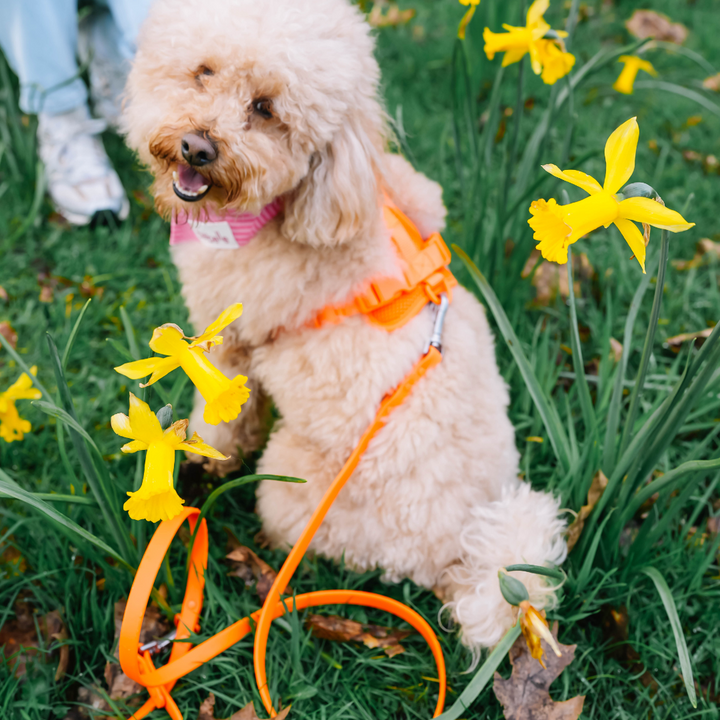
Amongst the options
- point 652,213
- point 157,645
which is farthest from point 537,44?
point 157,645

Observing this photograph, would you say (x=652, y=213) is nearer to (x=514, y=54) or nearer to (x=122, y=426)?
(x=122, y=426)

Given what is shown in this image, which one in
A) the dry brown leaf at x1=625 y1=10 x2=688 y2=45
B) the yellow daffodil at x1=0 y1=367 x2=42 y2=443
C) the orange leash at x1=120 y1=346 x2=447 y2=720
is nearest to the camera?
the orange leash at x1=120 y1=346 x2=447 y2=720

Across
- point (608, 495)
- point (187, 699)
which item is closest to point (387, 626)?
point (187, 699)

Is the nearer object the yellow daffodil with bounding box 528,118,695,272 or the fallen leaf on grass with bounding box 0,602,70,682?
the yellow daffodil with bounding box 528,118,695,272

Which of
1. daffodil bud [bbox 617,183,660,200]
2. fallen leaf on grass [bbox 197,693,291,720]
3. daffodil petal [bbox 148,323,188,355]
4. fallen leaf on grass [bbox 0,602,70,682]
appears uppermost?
daffodil bud [bbox 617,183,660,200]

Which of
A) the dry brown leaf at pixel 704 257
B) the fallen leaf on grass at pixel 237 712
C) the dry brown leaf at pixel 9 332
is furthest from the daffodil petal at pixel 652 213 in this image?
the dry brown leaf at pixel 9 332

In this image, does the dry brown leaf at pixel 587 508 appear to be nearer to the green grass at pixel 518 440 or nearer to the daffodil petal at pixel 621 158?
the green grass at pixel 518 440

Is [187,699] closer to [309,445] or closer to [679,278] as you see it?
[309,445]

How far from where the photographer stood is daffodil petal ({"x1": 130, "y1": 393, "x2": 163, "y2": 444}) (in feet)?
3.05

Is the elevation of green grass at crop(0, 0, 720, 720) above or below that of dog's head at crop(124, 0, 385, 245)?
below

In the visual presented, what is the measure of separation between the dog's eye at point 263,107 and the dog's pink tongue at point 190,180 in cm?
23

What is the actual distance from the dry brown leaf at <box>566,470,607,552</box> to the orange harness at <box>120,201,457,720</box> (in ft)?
1.66

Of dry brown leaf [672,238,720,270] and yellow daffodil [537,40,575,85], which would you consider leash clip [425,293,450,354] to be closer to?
yellow daffodil [537,40,575,85]

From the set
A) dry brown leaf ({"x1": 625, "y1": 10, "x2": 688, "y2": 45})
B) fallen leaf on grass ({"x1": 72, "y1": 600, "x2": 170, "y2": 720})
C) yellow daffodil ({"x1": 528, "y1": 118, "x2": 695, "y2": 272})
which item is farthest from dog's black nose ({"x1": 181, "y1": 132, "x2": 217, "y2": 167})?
dry brown leaf ({"x1": 625, "y1": 10, "x2": 688, "y2": 45})
